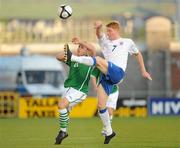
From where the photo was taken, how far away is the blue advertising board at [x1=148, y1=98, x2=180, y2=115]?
113 feet

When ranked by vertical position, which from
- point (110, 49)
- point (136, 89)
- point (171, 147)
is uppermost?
point (110, 49)

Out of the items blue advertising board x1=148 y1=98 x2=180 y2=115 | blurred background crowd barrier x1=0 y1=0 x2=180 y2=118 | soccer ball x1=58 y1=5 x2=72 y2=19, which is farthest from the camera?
blurred background crowd barrier x1=0 y1=0 x2=180 y2=118

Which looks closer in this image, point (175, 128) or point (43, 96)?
point (175, 128)

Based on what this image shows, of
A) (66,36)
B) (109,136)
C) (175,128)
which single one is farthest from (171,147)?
(66,36)

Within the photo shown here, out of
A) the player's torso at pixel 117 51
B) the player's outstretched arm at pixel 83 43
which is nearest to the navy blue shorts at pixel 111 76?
the player's torso at pixel 117 51

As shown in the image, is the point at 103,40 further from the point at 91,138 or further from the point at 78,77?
the point at 91,138

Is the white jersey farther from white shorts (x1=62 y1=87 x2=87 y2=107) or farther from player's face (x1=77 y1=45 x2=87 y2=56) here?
white shorts (x1=62 y1=87 x2=87 y2=107)

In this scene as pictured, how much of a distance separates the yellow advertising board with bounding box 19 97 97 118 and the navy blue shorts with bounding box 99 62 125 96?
16.9 metres

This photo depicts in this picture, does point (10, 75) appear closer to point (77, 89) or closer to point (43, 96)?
point (43, 96)

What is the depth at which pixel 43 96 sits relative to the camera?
3803cm

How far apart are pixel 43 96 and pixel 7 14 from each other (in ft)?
78.2

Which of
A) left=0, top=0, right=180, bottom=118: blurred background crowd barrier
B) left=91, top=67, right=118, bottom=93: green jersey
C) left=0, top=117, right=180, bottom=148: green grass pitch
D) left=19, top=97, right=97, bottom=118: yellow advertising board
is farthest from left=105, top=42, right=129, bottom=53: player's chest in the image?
left=0, top=0, right=180, bottom=118: blurred background crowd barrier

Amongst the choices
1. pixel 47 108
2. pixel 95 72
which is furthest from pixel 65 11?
pixel 47 108

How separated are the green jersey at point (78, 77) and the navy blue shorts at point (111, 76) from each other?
0.36m
